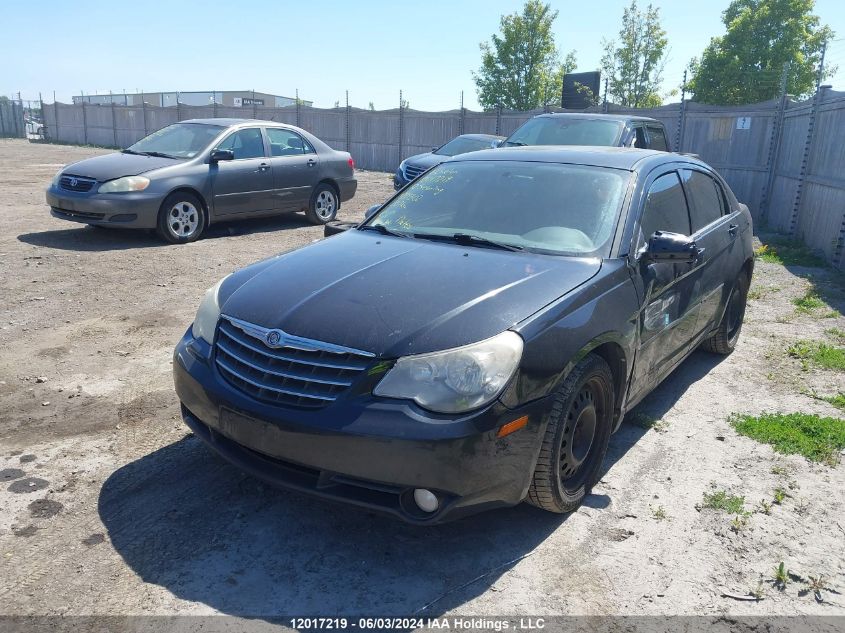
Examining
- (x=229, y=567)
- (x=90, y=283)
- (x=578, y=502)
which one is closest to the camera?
(x=229, y=567)

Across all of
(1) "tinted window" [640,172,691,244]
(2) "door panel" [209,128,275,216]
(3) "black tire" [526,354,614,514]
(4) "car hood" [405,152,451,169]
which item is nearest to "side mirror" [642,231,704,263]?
(1) "tinted window" [640,172,691,244]

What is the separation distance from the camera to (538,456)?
9.63 feet

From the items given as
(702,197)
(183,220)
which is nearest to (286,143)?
(183,220)

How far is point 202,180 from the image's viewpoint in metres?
9.45

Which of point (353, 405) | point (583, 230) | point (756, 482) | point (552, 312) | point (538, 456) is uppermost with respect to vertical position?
point (583, 230)

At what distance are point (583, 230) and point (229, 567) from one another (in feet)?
7.97

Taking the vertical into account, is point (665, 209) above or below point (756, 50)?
below

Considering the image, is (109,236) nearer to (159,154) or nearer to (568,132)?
(159,154)

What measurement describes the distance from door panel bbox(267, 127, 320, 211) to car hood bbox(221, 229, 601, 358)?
7.09m

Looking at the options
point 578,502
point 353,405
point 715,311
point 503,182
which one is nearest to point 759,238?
point 715,311

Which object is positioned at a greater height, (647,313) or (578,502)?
(647,313)

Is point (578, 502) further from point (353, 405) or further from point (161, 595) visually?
point (161, 595)

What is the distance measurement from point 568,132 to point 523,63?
109ft

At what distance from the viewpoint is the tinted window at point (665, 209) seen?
13.0 ft
